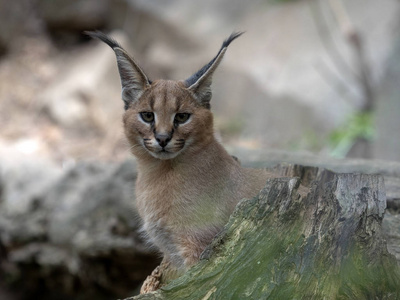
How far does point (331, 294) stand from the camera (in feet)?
12.2

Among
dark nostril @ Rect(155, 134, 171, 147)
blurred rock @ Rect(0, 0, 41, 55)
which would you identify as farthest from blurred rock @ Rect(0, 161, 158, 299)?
blurred rock @ Rect(0, 0, 41, 55)

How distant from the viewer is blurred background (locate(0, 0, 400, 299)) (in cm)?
1211

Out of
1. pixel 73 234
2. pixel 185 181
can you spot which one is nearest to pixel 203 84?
pixel 185 181

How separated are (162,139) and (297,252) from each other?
132 cm

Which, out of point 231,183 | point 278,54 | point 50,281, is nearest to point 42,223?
point 50,281

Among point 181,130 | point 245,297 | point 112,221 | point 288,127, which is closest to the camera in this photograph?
point 245,297

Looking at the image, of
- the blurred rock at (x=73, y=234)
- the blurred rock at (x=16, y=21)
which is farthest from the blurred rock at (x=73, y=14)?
the blurred rock at (x=73, y=234)

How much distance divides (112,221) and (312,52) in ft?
23.8

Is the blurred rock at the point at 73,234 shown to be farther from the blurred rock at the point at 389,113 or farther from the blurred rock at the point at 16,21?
the blurred rock at the point at 16,21

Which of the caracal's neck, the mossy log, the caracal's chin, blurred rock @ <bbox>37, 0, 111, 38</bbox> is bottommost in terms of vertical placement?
the mossy log

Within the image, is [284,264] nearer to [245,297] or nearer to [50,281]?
[245,297]

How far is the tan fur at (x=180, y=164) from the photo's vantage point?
14.9ft

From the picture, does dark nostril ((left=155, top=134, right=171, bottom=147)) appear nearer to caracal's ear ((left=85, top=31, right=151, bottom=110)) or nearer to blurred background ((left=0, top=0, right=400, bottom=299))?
caracal's ear ((left=85, top=31, right=151, bottom=110))

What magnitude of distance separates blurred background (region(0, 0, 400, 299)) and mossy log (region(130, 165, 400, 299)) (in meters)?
6.72
